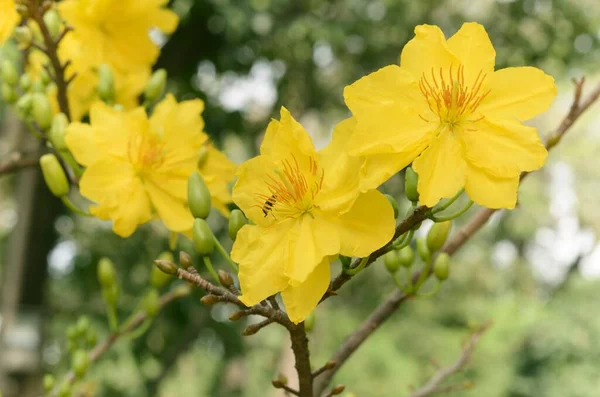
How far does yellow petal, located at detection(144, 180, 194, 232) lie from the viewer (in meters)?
0.69

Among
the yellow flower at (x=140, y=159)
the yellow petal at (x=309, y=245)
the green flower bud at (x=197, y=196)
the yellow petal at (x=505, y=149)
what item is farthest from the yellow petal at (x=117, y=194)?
the yellow petal at (x=505, y=149)

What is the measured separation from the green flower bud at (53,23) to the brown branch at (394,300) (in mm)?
504

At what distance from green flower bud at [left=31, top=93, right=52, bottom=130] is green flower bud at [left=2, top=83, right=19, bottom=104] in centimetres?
14

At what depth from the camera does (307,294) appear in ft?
1.57

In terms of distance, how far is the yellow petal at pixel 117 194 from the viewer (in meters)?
0.67

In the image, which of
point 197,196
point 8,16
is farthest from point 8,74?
point 197,196

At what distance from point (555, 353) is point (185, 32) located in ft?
10.3

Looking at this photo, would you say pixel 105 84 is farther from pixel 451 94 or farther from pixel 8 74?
pixel 451 94

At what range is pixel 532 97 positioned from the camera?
19.8 inches

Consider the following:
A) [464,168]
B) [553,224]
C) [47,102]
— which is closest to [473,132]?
[464,168]

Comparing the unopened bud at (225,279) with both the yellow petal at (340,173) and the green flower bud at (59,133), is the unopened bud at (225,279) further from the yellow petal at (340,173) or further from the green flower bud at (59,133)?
the green flower bud at (59,133)

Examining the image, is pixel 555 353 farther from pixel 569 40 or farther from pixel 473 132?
pixel 473 132

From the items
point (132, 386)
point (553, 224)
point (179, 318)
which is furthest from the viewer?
point (553, 224)

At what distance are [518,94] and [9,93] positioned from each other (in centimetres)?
69
